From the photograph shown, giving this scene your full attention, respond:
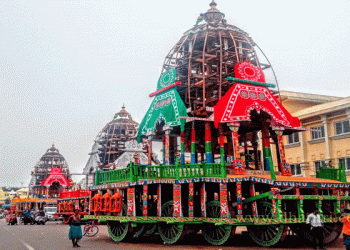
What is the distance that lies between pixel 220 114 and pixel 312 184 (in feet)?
16.4

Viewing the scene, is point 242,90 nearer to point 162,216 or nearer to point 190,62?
point 190,62

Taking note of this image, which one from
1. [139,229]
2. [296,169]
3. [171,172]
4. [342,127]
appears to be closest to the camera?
[171,172]

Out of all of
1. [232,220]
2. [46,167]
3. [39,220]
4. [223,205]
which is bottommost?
[39,220]

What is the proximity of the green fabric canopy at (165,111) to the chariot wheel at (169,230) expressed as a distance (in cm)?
413

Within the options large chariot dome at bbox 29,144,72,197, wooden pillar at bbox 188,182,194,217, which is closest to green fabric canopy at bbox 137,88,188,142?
wooden pillar at bbox 188,182,194,217

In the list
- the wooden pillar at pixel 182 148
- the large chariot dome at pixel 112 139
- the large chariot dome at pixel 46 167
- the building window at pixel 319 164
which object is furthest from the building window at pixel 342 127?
the large chariot dome at pixel 46 167

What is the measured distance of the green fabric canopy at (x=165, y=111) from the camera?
19250 mm

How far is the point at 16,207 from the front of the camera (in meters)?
72.9

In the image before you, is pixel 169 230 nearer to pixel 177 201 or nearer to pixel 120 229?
pixel 177 201

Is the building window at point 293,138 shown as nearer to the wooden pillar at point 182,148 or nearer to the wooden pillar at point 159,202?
the wooden pillar at point 182,148

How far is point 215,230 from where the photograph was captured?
15.6 metres

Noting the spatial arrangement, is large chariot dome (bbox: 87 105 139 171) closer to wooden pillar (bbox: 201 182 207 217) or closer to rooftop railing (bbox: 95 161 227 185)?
rooftop railing (bbox: 95 161 227 185)

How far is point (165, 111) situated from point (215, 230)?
22.9ft

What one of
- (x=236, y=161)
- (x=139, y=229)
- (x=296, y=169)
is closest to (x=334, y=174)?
(x=236, y=161)
